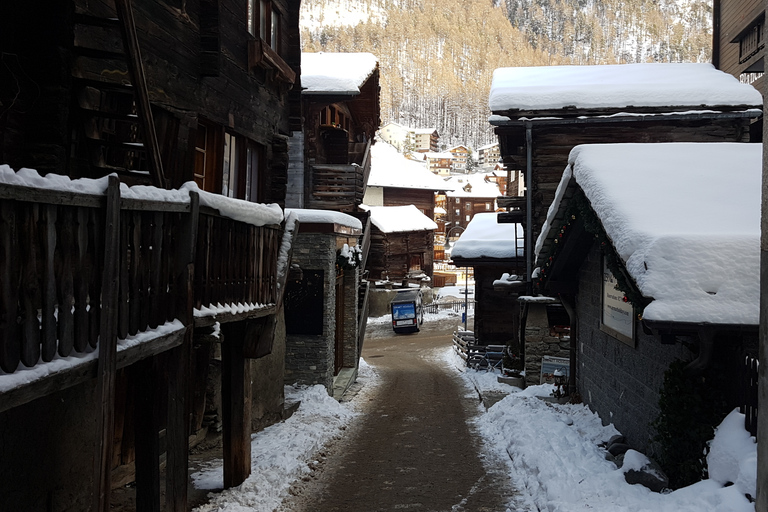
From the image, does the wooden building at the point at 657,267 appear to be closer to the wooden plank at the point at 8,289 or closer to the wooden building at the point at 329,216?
the wooden plank at the point at 8,289

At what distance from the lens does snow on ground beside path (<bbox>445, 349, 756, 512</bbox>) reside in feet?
18.5

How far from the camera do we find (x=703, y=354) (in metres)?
6.29

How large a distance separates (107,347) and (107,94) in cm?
394

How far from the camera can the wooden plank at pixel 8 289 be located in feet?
11.1

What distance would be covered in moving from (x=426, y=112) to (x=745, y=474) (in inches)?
6340

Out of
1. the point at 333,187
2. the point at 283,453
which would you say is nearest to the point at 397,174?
the point at 333,187

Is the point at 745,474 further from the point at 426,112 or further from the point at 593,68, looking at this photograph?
the point at 426,112

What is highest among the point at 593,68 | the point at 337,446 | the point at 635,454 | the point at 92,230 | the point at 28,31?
the point at 593,68

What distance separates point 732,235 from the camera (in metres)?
6.30

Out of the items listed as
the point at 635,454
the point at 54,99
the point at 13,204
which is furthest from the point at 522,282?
the point at 13,204

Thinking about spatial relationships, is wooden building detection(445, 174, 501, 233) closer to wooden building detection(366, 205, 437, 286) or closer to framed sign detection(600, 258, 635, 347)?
wooden building detection(366, 205, 437, 286)

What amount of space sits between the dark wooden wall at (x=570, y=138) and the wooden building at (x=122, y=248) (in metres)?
7.93

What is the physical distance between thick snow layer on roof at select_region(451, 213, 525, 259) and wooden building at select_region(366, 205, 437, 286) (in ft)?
49.5

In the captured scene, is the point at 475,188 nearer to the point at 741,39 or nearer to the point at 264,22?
the point at 741,39
